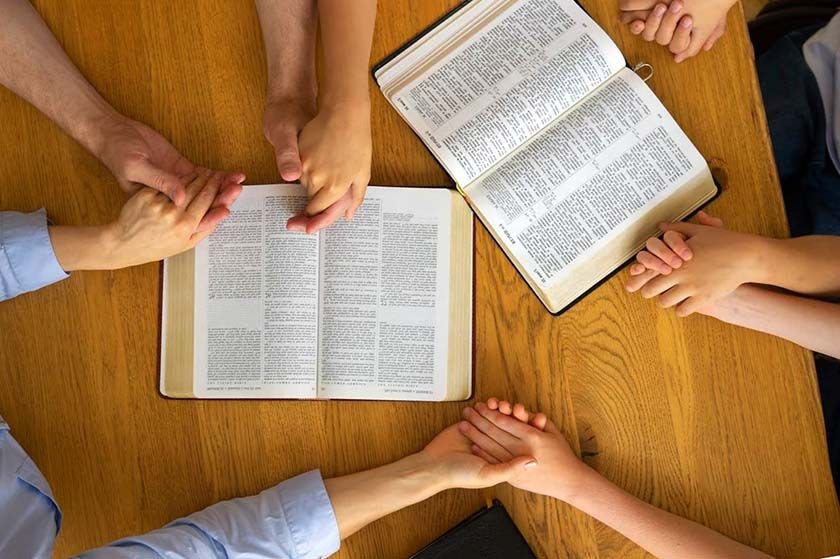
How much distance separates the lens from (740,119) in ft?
2.95

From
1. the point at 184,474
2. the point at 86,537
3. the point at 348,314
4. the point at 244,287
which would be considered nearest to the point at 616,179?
the point at 348,314

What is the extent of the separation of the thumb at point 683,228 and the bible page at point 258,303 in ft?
1.44

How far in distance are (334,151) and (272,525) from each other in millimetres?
447

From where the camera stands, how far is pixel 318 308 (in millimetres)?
→ 878


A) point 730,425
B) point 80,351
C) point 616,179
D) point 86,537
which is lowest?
point 86,537

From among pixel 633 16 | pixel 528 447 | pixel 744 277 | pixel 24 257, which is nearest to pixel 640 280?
pixel 744 277

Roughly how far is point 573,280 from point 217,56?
544 mm

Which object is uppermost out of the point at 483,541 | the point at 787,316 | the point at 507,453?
the point at 787,316

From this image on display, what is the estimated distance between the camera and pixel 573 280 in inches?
34.7

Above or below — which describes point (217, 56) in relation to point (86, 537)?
above

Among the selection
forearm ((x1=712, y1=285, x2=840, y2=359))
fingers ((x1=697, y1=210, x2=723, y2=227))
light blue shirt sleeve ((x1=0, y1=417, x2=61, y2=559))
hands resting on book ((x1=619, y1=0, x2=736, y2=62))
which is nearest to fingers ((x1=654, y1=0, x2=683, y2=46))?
hands resting on book ((x1=619, y1=0, x2=736, y2=62))

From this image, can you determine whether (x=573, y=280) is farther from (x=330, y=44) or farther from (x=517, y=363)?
(x=330, y=44)

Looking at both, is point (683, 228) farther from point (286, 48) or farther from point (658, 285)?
point (286, 48)

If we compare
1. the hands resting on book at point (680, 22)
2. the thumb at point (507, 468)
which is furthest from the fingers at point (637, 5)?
the thumb at point (507, 468)
